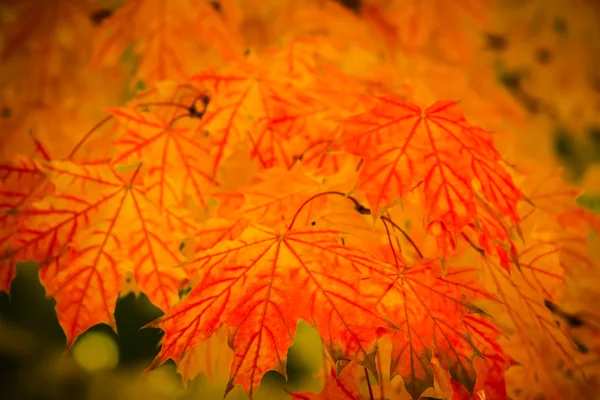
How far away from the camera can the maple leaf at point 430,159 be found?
85 cm

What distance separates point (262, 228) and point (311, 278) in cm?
14

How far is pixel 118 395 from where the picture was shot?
2178 millimetres

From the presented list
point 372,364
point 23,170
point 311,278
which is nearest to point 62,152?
point 23,170

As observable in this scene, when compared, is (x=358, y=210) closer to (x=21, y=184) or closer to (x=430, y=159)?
(x=430, y=159)

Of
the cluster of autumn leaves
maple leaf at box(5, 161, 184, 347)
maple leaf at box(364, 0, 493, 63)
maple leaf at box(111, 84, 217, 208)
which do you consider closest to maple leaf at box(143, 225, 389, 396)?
the cluster of autumn leaves

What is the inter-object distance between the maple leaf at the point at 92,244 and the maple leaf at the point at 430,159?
48 cm

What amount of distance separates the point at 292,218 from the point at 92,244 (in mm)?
440

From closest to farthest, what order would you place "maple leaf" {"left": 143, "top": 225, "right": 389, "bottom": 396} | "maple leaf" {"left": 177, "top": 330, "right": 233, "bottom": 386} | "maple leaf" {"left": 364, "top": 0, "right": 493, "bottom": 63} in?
"maple leaf" {"left": 143, "top": 225, "right": 389, "bottom": 396} → "maple leaf" {"left": 177, "top": 330, "right": 233, "bottom": 386} → "maple leaf" {"left": 364, "top": 0, "right": 493, "bottom": 63}

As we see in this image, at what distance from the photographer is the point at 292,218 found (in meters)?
0.99

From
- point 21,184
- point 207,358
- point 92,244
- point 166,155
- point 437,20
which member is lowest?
point 207,358

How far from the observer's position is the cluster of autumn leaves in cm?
87

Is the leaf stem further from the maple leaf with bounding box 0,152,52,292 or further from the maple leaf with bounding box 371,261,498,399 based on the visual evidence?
the maple leaf with bounding box 0,152,52,292

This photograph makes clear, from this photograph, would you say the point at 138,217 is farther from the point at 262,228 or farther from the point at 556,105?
the point at 556,105

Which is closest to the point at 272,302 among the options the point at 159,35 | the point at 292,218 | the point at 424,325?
the point at 292,218
